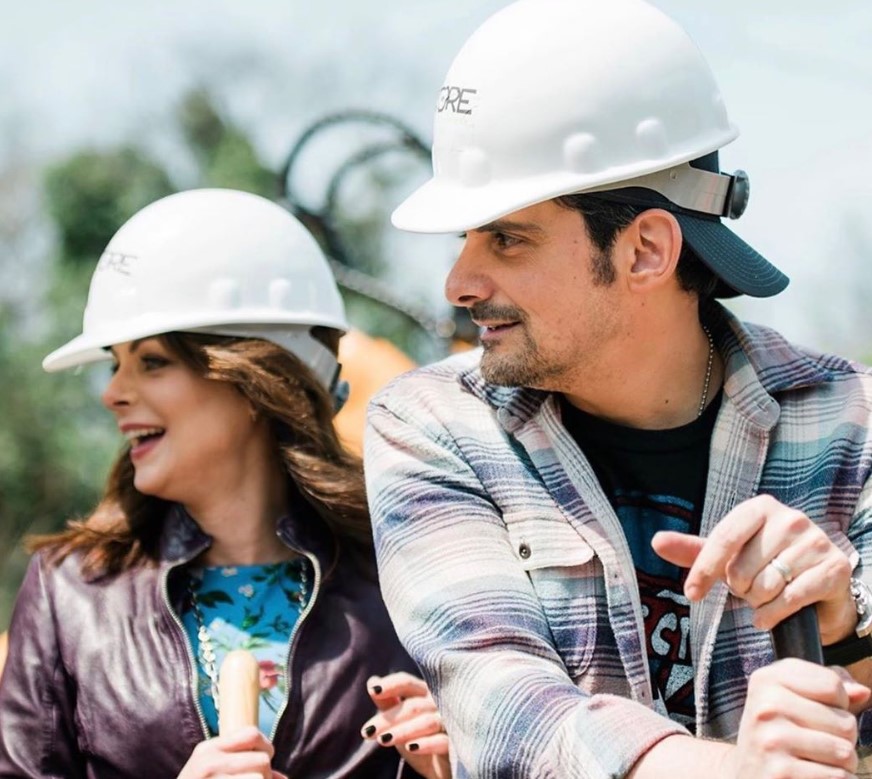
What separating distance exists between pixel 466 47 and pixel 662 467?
0.84 metres

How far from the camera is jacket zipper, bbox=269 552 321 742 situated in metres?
3.57

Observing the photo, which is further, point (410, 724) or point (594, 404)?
point (410, 724)

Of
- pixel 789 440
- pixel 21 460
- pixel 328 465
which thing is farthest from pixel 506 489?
pixel 21 460

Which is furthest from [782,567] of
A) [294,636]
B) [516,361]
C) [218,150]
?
[218,150]

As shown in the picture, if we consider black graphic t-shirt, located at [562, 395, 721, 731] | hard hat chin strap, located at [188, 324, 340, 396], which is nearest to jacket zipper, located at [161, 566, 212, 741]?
hard hat chin strap, located at [188, 324, 340, 396]

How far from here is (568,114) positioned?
2.90m

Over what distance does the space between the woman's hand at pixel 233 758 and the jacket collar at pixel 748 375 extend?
30.6 inches

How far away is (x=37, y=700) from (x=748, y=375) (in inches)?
67.1

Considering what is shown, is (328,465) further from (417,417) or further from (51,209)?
(51,209)

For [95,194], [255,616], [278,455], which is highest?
[278,455]

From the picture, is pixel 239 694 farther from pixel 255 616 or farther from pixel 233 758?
pixel 255 616

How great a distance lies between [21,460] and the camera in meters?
14.5

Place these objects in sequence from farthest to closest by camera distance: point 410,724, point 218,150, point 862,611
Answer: point 218,150, point 410,724, point 862,611

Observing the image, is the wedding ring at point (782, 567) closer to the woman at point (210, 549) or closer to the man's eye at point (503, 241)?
the man's eye at point (503, 241)
